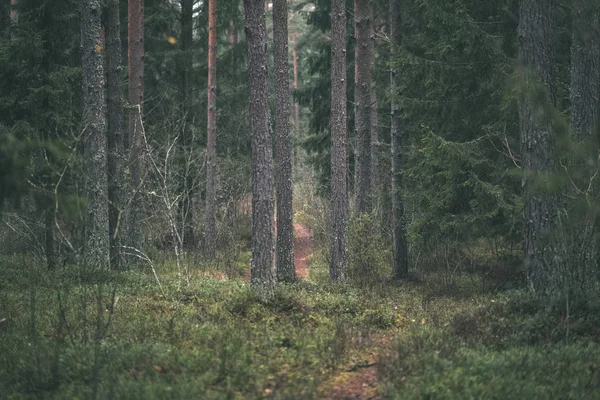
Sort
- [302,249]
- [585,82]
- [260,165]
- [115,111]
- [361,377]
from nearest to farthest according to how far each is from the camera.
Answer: [361,377]
[260,165]
[585,82]
[115,111]
[302,249]

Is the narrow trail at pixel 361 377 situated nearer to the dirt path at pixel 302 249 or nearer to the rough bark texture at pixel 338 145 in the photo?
the rough bark texture at pixel 338 145

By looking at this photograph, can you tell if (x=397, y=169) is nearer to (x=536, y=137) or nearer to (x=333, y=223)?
(x=333, y=223)

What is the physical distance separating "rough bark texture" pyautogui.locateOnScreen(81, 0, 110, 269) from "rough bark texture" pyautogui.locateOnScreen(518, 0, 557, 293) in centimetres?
911

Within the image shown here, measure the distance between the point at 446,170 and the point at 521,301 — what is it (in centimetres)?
546

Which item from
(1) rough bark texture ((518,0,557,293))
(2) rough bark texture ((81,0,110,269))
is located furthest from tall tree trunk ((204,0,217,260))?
(1) rough bark texture ((518,0,557,293))

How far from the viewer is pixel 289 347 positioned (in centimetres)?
777

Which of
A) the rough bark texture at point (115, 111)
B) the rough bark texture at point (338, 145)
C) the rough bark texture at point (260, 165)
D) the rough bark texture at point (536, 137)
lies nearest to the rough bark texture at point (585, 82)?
the rough bark texture at point (536, 137)

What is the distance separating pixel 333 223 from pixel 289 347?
8.18 metres

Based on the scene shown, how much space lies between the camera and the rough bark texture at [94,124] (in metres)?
13.7

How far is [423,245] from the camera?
15.2m

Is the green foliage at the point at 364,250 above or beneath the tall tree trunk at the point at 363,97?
beneath

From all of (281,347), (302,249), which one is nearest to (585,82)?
(281,347)

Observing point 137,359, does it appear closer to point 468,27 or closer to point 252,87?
point 252,87

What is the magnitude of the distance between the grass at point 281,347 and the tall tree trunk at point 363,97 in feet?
24.8
